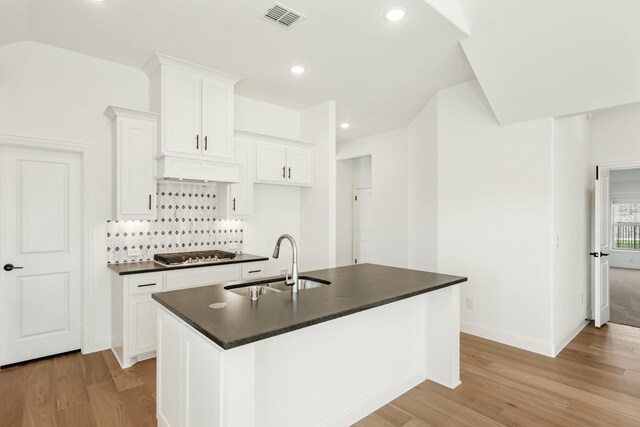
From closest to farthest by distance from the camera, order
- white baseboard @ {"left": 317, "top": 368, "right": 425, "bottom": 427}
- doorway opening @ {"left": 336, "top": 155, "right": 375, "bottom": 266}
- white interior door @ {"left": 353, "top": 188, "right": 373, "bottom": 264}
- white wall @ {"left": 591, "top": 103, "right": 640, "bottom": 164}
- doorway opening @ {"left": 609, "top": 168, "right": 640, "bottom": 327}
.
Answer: white baseboard @ {"left": 317, "top": 368, "right": 425, "bottom": 427}, white wall @ {"left": 591, "top": 103, "right": 640, "bottom": 164}, white interior door @ {"left": 353, "top": 188, "right": 373, "bottom": 264}, doorway opening @ {"left": 336, "top": 155, "right": 375, "bottom": 266}, doorway opening @ {"left": 609, "top": 168, "right": 640, "bottom": 327}

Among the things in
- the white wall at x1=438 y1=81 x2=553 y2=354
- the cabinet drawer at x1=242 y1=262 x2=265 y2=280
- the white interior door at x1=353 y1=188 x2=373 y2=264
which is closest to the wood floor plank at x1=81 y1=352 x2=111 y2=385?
the cabinet drawer at x1=242 y1=262 x2=265 y2=280

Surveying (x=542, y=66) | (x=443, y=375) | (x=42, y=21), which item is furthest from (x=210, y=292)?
(x=542, y=66)

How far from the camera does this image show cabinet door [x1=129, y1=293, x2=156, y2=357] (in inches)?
123

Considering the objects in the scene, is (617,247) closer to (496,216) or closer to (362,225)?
(362,225)

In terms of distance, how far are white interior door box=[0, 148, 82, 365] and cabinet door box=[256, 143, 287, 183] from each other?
1.96 m

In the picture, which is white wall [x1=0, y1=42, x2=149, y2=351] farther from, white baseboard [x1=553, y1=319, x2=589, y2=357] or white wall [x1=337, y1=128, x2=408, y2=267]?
white baseboard [x1=553, y1=319, x2=589, y2=357]

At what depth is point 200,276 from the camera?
3.57m

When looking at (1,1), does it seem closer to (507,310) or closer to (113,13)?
(113,13)

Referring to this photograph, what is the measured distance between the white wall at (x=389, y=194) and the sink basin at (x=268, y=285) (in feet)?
11.0

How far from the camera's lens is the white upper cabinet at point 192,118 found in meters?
3.44

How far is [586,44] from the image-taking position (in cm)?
268

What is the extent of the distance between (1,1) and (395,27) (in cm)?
294

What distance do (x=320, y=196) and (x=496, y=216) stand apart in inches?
88.2

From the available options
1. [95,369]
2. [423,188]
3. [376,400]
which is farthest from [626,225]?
[95,369]
